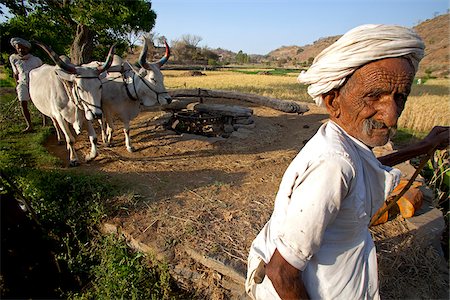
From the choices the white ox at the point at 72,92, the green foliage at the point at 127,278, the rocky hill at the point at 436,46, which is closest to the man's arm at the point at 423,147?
the green foliage at the point at 127,278

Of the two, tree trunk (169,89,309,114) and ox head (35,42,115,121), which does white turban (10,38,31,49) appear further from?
tree trunk (169,89,309,114)

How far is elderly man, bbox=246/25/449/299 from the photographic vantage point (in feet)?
3.12

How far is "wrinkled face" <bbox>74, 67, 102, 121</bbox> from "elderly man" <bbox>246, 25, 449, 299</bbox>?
4.56m

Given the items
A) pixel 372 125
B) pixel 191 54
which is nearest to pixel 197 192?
pixel 372 125

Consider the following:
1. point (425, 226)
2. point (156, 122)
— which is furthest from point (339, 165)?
point (156, 122)

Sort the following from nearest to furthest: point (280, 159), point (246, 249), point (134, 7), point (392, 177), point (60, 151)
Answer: point (392, 177) < point (246, 249) < point (280, 159) < point (60, 151) < point (134, 7)

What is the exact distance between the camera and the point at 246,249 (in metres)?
2.90

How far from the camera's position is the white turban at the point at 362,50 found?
103 centimetres

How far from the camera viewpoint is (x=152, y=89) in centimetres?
584

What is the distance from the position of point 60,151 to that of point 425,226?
6.77m

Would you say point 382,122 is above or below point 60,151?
above

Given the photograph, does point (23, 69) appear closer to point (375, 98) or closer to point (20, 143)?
point (20, 143)

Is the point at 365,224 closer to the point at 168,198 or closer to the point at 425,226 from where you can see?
the point at 425,226

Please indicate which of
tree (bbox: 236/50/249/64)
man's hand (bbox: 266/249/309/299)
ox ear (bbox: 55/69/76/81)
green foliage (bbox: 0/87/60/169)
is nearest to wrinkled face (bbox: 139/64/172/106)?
ox ear (bbox: 55/69/76/81)
